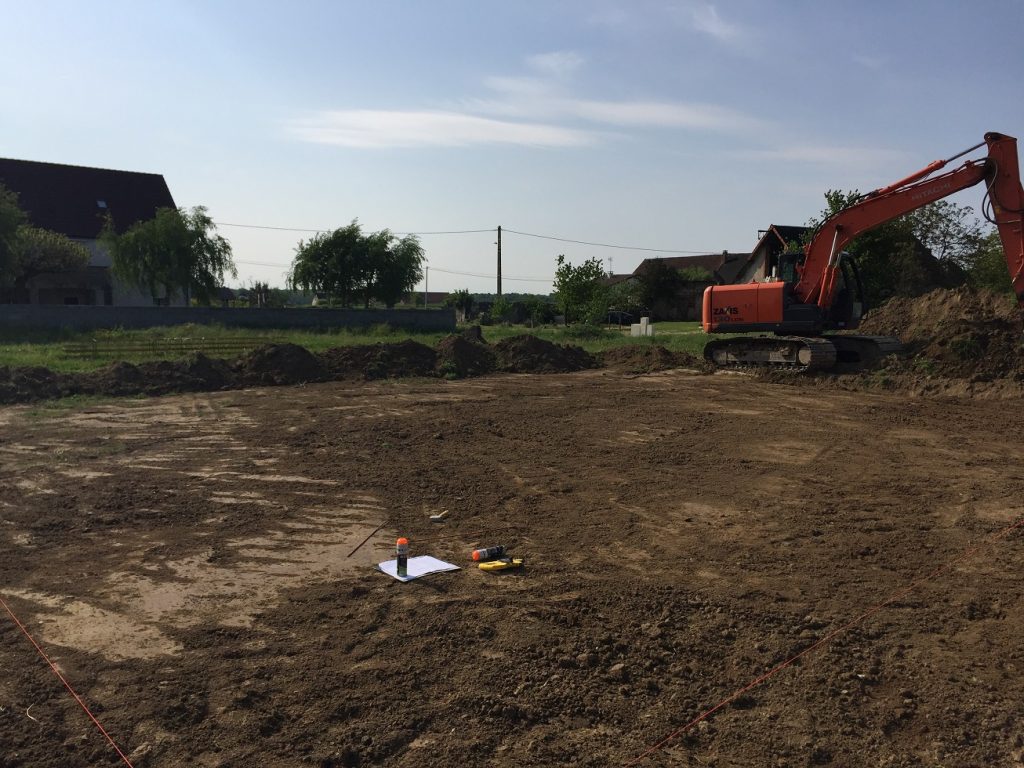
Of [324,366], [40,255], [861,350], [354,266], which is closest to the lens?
[861,350]

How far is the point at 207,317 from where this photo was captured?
3325cm

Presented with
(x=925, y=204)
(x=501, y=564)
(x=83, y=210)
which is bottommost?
(x=501, y=564)

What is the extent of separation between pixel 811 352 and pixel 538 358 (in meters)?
8.28

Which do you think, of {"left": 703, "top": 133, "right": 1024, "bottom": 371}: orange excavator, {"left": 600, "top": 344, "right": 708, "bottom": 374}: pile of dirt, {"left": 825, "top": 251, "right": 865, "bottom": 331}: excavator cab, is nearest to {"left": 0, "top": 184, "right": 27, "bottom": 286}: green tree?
{"left": 600, "top": 344, "right": 708, "bottom": 374}: pile of dirt

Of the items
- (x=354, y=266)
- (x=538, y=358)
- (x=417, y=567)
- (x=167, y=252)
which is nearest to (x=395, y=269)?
(x=354, y=266)

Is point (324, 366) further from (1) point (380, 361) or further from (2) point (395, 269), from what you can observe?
(2) point (395, 269)

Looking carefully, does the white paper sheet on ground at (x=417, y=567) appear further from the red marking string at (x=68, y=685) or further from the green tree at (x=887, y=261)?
the green tree at (x=887, y=261)

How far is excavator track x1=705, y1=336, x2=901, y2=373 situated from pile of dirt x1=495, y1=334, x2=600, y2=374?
16.2 ft

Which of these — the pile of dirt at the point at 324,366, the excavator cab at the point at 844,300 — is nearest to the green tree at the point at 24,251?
the pile of dirt at the point at 324,366

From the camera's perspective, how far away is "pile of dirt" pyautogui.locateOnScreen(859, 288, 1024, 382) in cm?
1582

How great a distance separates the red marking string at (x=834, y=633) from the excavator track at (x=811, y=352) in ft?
37.6

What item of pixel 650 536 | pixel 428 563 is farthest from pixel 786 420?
pixel 428 563

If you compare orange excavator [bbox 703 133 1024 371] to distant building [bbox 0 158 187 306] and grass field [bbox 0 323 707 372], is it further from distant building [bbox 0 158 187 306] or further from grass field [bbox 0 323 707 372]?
distant building [bbox 0 158 187 306]

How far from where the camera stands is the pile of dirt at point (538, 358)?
22881mm
